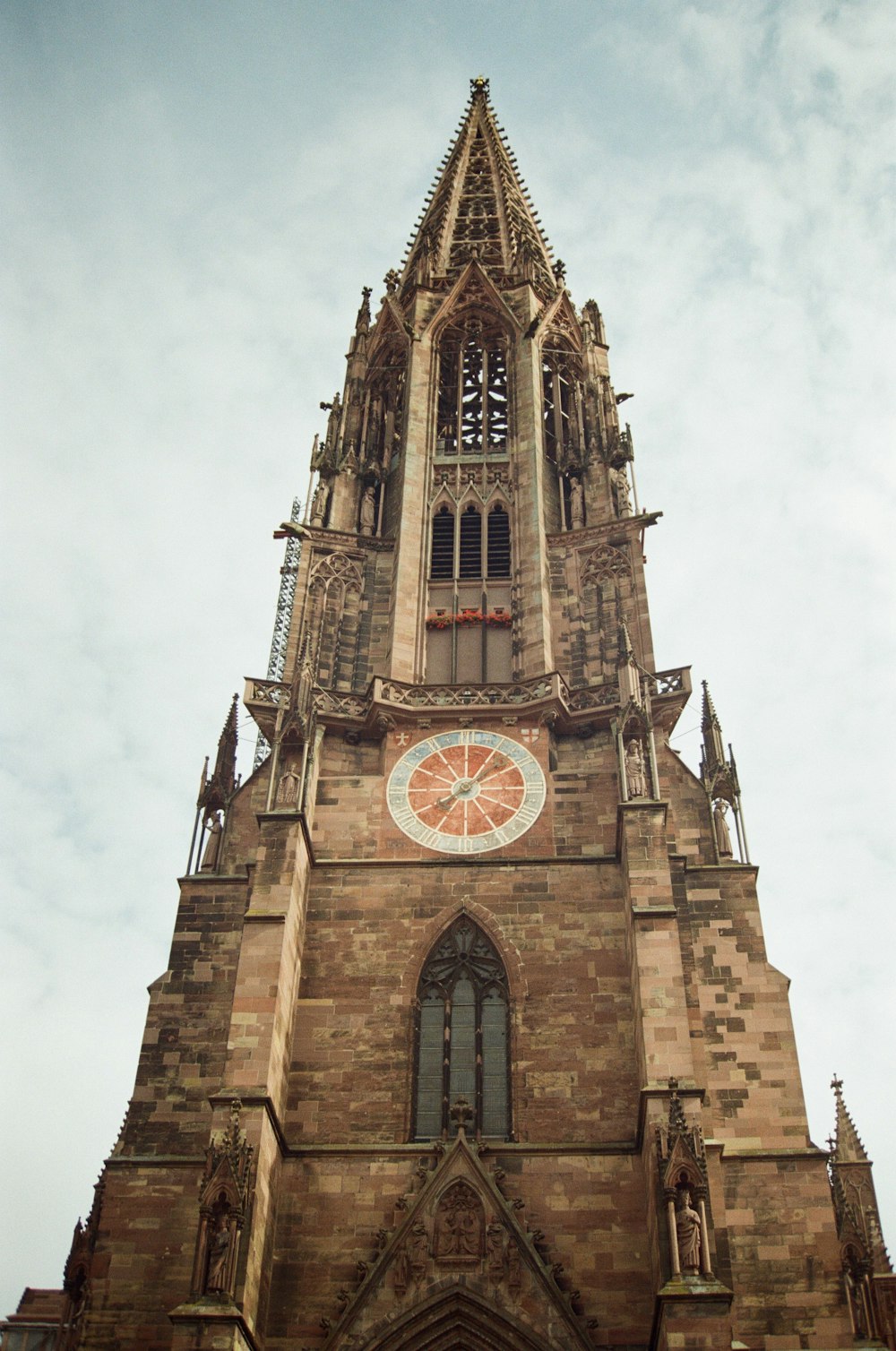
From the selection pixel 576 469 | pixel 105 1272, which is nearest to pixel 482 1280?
pixel 105 1272

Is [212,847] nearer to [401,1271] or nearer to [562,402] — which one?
[401,1271]

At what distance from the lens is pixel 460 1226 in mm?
17641

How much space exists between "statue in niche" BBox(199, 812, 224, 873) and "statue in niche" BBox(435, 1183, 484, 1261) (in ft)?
21.8

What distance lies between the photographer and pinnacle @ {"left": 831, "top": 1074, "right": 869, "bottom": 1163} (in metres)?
20.9

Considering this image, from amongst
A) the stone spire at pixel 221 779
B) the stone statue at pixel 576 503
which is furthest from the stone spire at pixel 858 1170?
the stone statue at pixel 576 503

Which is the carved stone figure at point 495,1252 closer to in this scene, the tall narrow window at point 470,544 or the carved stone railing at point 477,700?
the carved stone railing at point 477,700

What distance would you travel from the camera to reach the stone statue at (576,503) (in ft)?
92.8

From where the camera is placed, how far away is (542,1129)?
1892 cm

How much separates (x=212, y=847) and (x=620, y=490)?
10875 millimetres

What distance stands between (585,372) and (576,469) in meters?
3.57

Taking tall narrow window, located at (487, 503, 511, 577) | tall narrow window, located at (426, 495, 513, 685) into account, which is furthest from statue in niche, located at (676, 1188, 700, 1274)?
tall narrow window, located at (487, 503, 511, 577)

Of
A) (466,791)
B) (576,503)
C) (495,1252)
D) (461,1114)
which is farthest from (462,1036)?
(576,503)

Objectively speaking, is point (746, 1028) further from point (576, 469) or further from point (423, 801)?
point (576, 469)

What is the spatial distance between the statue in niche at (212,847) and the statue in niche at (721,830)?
749cm
